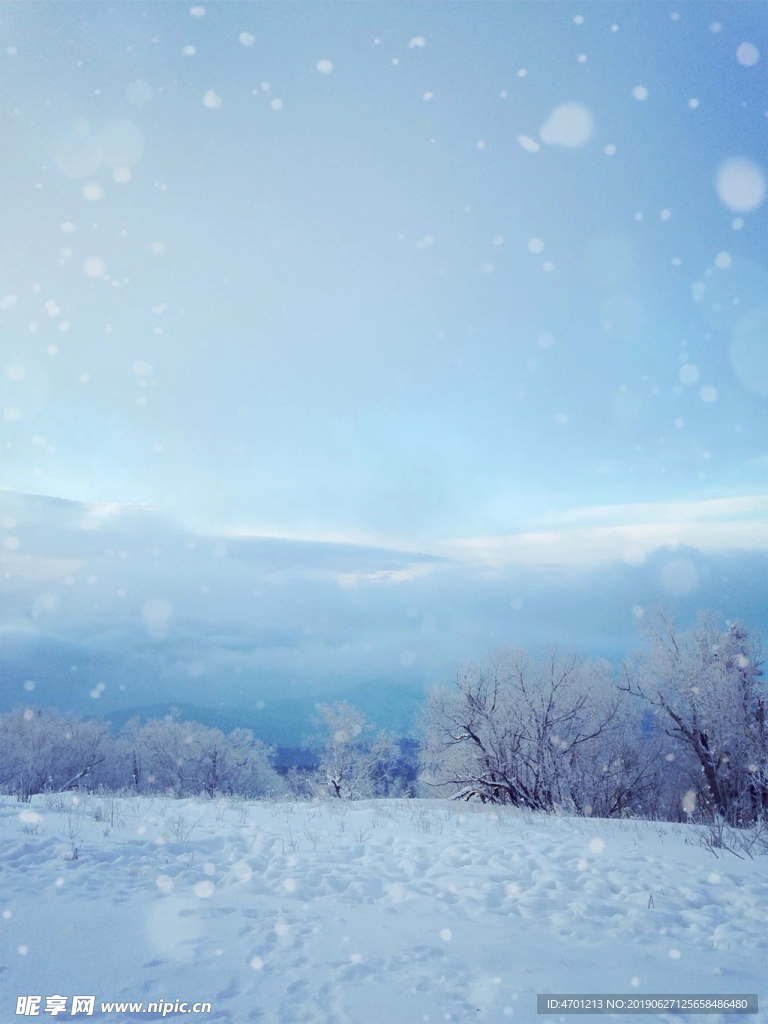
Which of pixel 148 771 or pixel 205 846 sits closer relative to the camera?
pixel 205 846

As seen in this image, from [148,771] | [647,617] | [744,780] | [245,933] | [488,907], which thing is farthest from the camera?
[148,771]

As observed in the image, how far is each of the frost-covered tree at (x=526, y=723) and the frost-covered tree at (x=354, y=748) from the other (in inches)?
752

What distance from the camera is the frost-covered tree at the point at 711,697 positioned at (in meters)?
23.6

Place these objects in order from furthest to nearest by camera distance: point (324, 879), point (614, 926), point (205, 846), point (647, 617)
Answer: point (647, 617) → point (205, 846) → point (324, 879) → point (614, 926)

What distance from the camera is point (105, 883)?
5754 millimetres

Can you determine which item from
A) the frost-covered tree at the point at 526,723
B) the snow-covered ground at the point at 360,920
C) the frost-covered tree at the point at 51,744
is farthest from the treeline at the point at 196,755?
the snow-covered ground at the point at 360,920

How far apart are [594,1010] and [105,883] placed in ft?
16.7

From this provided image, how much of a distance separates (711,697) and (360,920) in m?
24.8

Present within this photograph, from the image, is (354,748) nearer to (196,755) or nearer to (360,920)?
(196,755)

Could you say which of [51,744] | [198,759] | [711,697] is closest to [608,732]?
[711,697]

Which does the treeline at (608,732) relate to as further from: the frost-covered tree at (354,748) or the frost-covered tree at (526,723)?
the frost-covered tree at (354,748)

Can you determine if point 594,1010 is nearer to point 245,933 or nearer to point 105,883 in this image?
point 245,933

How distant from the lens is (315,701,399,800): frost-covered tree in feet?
145

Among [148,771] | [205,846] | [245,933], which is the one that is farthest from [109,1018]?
[148,771]
